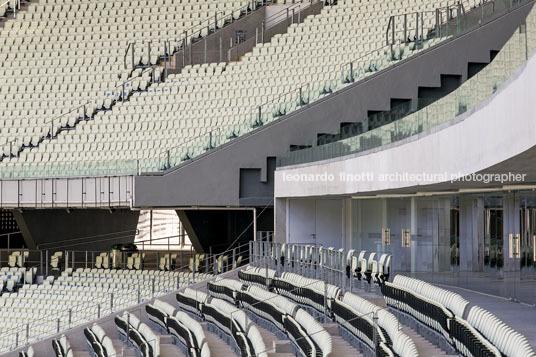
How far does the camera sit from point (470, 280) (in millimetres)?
13734

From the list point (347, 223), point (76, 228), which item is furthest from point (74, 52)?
point (347, 223)

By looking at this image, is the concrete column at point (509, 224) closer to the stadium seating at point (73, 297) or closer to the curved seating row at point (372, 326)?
the curved seating row at point (372, 326)

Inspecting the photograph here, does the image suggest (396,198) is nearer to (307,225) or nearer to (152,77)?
(307,225)

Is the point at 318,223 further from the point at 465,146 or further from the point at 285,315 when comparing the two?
the point at 465,146

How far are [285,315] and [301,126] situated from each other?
11.0 meters

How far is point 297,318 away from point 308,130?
438 inches

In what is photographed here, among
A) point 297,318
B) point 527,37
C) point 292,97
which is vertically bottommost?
point 297,318

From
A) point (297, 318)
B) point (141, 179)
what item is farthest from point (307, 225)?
point (297, 318)

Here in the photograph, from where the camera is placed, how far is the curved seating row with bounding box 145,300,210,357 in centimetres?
1054

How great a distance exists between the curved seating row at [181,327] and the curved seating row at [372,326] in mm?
1601

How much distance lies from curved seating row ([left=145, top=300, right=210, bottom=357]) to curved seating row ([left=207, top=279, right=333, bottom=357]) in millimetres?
891

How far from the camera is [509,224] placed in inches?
480

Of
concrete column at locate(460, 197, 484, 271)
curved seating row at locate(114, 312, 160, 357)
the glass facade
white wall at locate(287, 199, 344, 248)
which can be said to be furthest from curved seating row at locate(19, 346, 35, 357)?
concrete column at locate(460, 197, 484, 271)

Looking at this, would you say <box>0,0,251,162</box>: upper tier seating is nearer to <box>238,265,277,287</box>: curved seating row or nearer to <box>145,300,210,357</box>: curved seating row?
<box>238,265,277,287</box>: curved seating row
